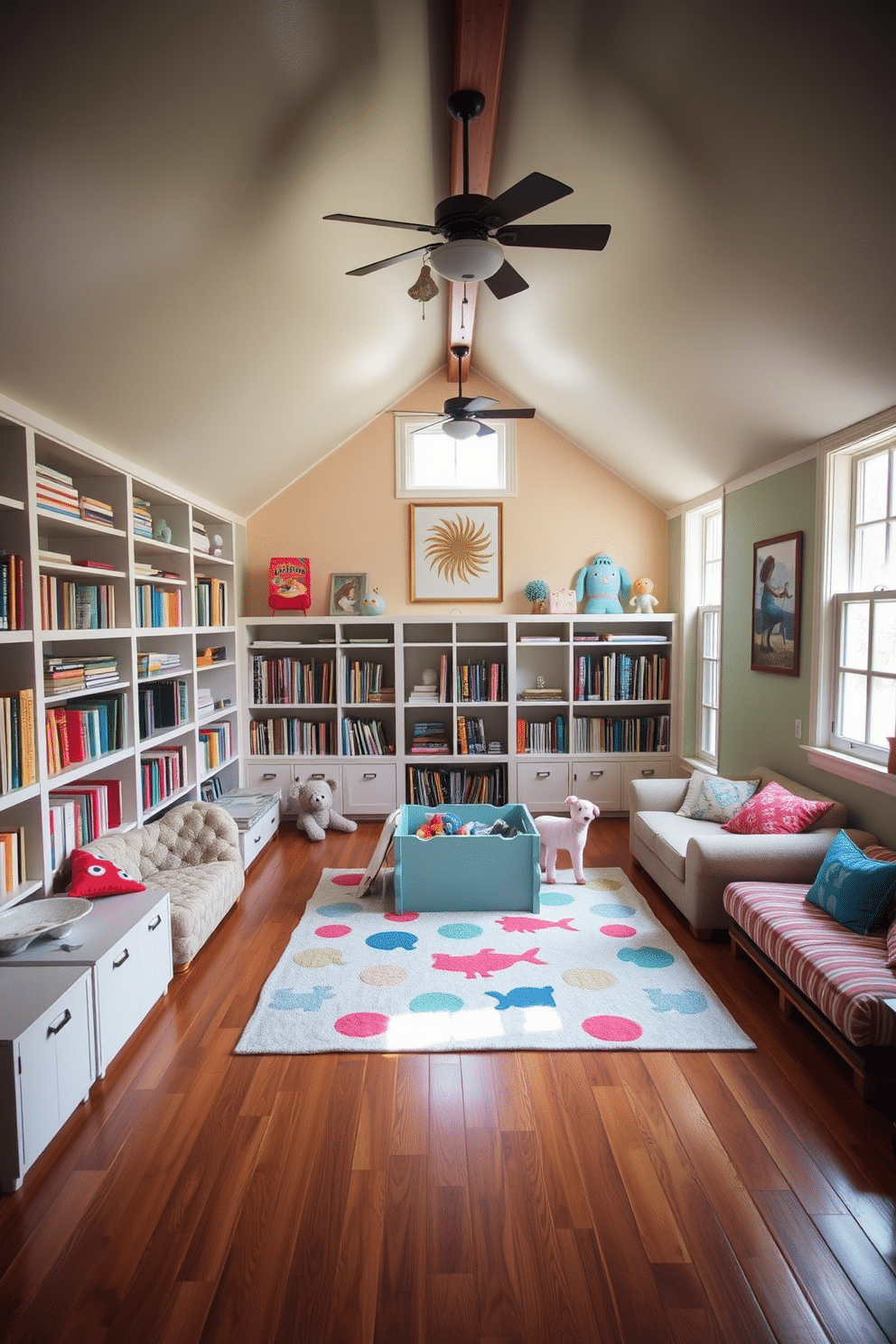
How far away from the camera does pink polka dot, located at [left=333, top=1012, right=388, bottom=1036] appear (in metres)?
2.78

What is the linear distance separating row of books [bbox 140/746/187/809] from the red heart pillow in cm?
84

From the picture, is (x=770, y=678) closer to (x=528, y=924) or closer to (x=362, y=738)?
(x=528, y=924)

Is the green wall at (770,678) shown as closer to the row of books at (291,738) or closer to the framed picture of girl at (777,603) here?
the framed picture of girl at (777,603)

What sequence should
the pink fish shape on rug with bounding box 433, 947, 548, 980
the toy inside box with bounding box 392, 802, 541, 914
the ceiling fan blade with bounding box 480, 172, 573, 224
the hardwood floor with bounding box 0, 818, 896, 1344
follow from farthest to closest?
the toy inside box with bounding box 392, 802, 541, 914, the pink fish shape on rug with bounding box 433, 947, 548, 980, the ceiling fan blade with bounding box 480, 172, 573, 224, the hardwood floor with bounding box 0, 818, 896, 1344

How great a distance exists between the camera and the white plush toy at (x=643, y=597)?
5.84m

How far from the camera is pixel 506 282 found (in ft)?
9.32

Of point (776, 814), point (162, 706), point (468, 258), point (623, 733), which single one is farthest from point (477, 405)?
point (623, 733)

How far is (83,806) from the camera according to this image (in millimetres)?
3439

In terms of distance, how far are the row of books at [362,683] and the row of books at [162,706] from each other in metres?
1.40

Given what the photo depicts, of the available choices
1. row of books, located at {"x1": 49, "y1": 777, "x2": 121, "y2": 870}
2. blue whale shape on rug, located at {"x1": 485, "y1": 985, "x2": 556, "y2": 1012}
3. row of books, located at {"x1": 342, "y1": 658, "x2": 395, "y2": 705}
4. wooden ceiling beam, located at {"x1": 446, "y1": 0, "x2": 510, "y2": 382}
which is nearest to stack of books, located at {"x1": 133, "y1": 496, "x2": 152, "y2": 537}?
row of books, located at {"x1": 49, "y1": 777, "x2": 121, "y2": 870}

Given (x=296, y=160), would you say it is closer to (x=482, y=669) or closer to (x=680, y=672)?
(x=482, y=669)

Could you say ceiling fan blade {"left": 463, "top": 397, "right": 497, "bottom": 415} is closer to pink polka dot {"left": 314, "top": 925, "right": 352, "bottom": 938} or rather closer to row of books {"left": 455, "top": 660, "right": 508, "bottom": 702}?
row of books {"left": 455, "top": 660, "right": 508, "bottom": 702}

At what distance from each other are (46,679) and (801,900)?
3.26 m

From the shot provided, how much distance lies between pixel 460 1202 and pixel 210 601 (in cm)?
409
